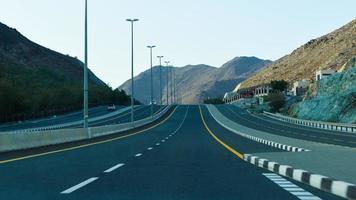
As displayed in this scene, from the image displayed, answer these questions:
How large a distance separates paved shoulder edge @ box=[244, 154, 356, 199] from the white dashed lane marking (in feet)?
1.02

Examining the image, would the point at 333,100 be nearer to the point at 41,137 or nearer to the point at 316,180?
the point at 41,137

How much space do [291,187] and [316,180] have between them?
63 cm

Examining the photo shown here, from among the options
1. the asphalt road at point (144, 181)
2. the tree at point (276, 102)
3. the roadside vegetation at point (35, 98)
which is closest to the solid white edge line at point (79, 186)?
the asphalt road at point (144, 181)

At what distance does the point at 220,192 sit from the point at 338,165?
5240 mm

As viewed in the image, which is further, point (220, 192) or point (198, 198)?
point (220, 192)

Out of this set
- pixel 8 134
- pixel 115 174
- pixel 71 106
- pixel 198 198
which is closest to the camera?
pixel 198 198

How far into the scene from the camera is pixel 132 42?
79125mm

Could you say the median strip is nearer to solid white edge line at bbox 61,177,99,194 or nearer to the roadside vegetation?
solid white edge line at bbox 61,177,99,194

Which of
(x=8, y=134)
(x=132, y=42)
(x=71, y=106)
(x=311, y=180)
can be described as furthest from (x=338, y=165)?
(x=71, y=106)

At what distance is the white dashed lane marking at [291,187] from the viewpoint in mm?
10586

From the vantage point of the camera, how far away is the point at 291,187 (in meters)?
12.0

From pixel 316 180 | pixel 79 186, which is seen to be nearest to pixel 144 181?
pixel 79 186

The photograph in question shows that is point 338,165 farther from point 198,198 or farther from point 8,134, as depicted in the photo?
point 8,134

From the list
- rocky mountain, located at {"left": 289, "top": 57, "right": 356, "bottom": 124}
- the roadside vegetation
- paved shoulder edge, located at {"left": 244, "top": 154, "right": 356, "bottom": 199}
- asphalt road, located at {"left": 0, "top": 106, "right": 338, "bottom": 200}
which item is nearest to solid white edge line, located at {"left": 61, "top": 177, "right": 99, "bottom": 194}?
asphalt road, located at {"left": 0, "top": 106, "right": 338, "bottom": 200}
